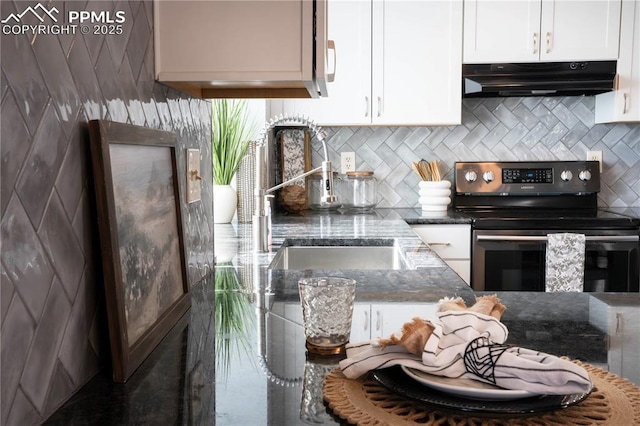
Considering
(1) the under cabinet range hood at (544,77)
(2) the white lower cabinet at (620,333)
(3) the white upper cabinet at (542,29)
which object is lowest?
(2) the white lower cabinet at (620,333)

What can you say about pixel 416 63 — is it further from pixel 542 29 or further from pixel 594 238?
pixel 594 238

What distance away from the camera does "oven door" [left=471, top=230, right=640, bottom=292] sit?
3271mm

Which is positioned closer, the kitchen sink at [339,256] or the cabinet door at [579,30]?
the kitchen sink at [339,256]

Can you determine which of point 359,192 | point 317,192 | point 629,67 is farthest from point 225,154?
point 629,67

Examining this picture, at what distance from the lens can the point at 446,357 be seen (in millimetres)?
825

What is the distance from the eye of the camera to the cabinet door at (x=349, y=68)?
3.59 metres

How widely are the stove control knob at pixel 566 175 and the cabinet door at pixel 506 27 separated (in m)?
0.70

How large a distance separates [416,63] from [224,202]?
130 centimetres

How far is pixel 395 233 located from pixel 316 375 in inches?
75.5

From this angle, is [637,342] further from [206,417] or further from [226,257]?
[226,257]

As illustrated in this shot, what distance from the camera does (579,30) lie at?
3.53 meters

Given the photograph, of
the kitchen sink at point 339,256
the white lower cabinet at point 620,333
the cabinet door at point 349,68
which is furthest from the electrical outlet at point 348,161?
the white lower cabinet at point 620,333

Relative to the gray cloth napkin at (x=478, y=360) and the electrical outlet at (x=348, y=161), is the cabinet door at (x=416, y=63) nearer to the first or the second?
the electrical outlet at (x=348, y=161)

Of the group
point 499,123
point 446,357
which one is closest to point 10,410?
point 446,357
